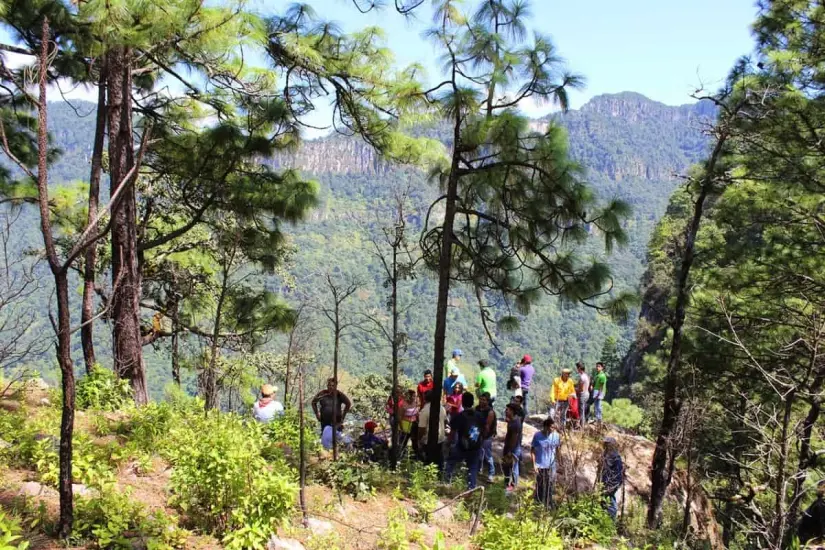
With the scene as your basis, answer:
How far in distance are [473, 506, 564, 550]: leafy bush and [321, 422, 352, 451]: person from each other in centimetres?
240

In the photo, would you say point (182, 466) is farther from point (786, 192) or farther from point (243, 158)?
point (786, 192)

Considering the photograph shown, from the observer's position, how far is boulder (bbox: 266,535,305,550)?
3.41 meters

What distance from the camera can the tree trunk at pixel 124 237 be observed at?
5.89m

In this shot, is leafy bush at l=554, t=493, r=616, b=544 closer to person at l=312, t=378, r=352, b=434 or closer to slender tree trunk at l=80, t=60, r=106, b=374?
person at l=312, t=378, r=352, b=434

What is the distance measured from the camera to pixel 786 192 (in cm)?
665

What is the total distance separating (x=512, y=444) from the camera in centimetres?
641

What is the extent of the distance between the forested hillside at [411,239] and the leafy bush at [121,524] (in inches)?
82.3

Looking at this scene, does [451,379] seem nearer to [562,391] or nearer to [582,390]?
[562,391]

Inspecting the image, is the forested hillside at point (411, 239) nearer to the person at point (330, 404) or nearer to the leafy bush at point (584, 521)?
the person at point (330, 404)

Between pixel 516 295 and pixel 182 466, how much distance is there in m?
4.11

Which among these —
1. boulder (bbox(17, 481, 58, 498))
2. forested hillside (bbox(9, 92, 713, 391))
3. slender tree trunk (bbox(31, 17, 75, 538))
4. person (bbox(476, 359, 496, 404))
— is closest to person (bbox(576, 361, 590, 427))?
forested hillside (bbox(9, 92, 713, 391))

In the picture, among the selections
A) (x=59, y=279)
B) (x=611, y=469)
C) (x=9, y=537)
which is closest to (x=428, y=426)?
(x=611, y=469)

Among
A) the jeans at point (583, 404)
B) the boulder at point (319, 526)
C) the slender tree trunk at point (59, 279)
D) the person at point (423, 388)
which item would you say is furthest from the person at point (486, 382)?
the slender tree trunk at point (59, 279)

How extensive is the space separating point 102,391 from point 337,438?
8.22ft
